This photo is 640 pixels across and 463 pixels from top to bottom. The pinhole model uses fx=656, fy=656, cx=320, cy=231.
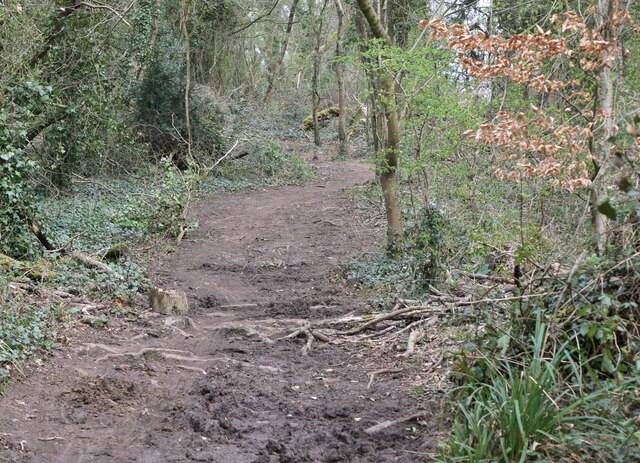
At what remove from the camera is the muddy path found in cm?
484

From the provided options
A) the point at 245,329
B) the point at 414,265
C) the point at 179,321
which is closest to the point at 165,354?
the point at 245,329

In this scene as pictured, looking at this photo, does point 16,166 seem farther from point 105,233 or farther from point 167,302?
point 105,233

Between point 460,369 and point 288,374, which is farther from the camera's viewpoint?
point 288,374

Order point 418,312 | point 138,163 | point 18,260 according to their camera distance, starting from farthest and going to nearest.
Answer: point 138,163 → point 18,260 → point 418,312

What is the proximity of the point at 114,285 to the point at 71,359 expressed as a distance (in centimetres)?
266

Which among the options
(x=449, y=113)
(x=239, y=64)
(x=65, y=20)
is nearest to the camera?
(x=449, y=113)

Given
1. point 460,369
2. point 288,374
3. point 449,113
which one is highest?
point 449,113

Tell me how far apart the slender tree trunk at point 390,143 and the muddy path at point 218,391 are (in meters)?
1.46

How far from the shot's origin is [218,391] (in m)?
6.14

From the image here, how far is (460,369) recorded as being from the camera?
519cm

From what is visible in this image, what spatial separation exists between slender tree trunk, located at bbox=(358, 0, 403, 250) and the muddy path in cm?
146

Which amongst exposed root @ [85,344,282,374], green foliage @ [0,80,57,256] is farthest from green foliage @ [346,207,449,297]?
green foliage @ [0,80,57,256]

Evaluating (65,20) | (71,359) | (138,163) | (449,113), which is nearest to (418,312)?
(449,113)

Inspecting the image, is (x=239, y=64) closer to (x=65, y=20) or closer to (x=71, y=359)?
(x=65, y=20)
